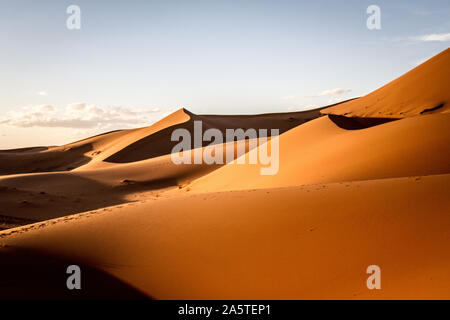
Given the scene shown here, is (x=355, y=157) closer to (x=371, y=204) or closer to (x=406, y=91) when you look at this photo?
(x=371, y=204)

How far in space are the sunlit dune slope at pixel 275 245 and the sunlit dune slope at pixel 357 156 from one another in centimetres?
191

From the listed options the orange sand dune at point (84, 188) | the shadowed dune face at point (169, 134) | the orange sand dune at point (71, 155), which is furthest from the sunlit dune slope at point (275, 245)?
the orange sand dune at point (71, 155)

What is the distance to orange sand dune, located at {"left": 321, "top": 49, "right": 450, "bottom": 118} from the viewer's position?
1718cm

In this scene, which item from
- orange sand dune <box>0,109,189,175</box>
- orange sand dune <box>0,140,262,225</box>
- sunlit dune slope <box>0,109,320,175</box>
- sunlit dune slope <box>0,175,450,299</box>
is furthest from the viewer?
orange sand dune <box>0,109,189,175</box>

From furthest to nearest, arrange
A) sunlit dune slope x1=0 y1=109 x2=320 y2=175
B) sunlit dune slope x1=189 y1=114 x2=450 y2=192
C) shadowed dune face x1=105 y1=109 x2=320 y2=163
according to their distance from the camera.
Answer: sunlit dune slope x1=0 y1=109 x2=320 y2=175
shadowed dune face x1=105 y1=109 x2=320 y2=163
sunlit dune slope x1=189 y1=114 x2=450 y2=192

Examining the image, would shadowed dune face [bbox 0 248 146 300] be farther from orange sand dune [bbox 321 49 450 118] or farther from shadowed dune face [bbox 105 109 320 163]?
shadowed dune face [bbox 105 109 320 163]

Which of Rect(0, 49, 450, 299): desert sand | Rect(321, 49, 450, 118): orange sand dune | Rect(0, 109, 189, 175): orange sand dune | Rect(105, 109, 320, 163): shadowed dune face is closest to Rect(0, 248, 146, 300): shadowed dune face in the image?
Rect(0, 49, 450, 299): desert sand

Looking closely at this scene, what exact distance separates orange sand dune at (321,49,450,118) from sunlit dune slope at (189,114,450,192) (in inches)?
300

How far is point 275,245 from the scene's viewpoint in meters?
3.91

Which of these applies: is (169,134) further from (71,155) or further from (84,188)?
(84,188)

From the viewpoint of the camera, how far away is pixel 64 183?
14391 mm

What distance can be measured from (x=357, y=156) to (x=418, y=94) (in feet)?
43.8

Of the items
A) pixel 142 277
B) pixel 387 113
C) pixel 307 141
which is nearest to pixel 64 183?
pixel 307 141

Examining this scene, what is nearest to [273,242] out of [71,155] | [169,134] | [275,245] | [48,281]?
[275,245]
